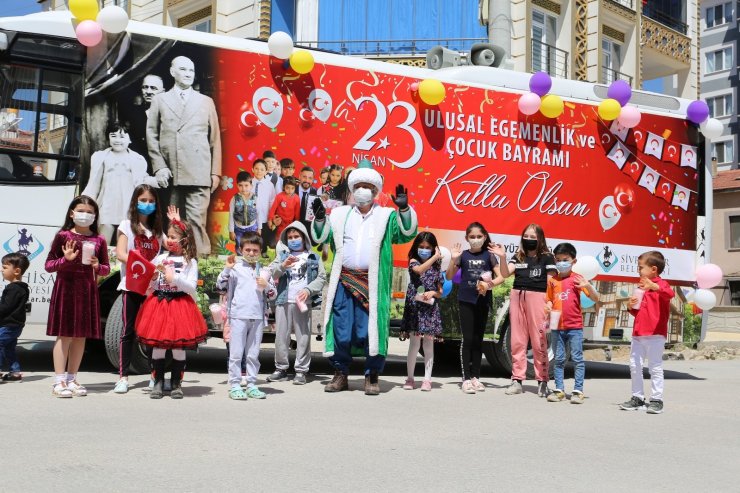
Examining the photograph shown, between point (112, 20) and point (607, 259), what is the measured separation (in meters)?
6.28

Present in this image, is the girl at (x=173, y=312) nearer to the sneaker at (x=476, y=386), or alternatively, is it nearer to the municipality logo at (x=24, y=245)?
the municipality logo at (x=24, y=245)

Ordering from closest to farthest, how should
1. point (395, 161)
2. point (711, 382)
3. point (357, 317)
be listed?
point (357, 317), point (395, 161), point (711, 382)

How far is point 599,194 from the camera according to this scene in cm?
1046

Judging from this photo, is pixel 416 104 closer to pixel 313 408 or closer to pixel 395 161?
pixel 395 161

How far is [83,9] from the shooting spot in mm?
8242

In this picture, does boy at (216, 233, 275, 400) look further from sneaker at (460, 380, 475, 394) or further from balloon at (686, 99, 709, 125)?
balloon at (686, 99, 709, 125)

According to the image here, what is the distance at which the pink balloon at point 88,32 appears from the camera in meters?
8.12

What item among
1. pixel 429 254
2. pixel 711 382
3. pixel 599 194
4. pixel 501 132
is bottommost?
pixel 711 382

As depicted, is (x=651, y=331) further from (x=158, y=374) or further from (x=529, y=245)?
(x=158, y=374)

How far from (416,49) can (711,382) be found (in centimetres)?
1068

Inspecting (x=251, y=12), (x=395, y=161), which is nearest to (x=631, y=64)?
(x=251, y=12)

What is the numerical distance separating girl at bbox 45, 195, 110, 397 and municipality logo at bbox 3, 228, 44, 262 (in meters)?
0.95

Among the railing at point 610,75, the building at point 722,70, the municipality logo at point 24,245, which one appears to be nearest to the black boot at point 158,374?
the municipality logo at point 24,245

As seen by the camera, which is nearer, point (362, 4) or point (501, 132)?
point (501, 132)
